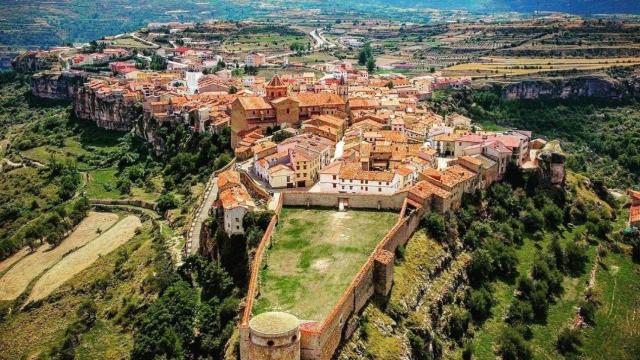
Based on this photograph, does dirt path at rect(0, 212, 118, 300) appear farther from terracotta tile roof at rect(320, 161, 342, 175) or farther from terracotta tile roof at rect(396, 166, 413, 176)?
terracotta tile roof at rect(396, 166, 413, 176)

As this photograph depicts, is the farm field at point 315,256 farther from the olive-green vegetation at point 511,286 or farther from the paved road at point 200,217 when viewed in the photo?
the paved road at point 200,217

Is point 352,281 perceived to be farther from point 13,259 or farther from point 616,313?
point 13,259

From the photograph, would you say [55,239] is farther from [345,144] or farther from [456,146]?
[456,146]

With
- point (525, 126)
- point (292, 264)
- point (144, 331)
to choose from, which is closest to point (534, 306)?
point (292, 264)

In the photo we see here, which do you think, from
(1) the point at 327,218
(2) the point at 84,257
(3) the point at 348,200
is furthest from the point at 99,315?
(3) the point at 348,200

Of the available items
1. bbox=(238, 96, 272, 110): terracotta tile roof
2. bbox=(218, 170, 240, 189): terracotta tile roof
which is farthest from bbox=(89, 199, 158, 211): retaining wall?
bbox=(218, 170, 240, 189): terracotta tile roof

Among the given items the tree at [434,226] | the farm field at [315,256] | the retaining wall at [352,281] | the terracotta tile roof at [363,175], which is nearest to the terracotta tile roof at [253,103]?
the terracotta tile roof at [363,175]

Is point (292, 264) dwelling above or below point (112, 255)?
above
